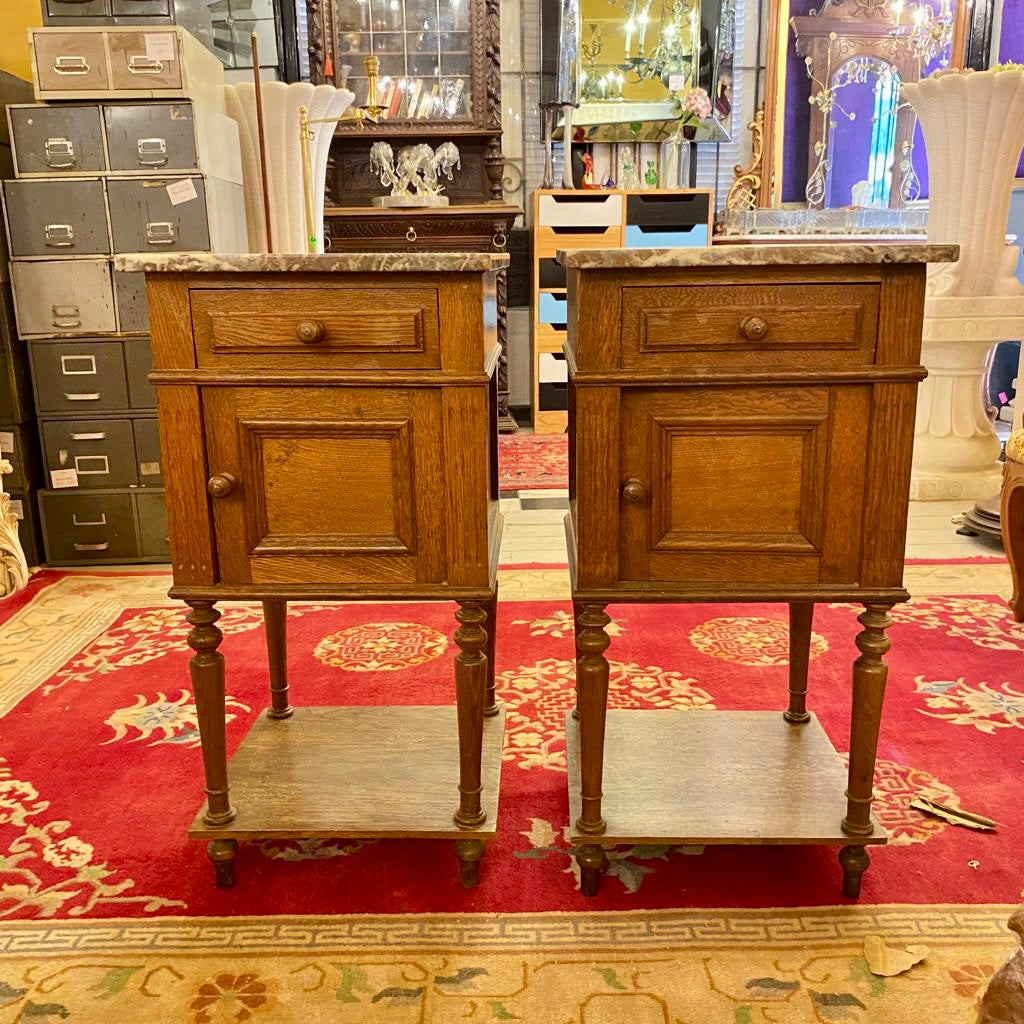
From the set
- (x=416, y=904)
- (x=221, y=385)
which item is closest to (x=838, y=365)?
(x=221, y=385)

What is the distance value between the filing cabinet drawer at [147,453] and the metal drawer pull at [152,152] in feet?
2.90

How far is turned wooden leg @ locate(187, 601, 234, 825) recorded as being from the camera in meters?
1.49

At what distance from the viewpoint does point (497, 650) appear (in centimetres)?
256

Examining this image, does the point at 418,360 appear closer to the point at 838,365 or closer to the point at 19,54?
the point at 838,365

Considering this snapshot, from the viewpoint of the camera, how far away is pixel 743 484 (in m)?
1.39

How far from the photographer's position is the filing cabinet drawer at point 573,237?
17.7 feet

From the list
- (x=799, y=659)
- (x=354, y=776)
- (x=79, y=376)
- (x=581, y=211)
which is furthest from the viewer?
(x=581, y=211)

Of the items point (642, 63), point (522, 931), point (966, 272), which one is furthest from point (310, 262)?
point (642, 63)

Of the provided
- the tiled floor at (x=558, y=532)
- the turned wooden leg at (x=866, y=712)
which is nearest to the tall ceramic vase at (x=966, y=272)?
the tiled floor at (x=558, y=532)

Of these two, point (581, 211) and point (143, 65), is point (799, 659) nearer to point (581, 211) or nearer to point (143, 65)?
point (143, 65)

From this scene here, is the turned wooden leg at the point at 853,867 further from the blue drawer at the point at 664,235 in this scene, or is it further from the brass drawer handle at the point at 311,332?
the blue drawer at the point at 664,235

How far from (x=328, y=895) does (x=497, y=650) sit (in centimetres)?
107

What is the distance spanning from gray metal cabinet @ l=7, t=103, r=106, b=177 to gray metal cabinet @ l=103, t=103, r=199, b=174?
0.05m

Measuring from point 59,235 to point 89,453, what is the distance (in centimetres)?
77
